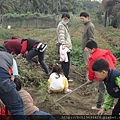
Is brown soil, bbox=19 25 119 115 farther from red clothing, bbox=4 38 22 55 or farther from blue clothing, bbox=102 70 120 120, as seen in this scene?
blue clothing, bbox=102 70 120 120

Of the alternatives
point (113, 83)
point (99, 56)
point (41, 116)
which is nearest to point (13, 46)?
point (99, 56)

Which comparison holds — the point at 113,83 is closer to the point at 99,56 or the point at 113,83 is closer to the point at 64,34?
the point at 99,56

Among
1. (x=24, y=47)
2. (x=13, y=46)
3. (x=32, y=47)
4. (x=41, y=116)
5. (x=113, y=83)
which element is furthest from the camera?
(x=32, y=47)

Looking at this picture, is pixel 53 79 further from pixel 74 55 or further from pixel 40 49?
pixel 74 55

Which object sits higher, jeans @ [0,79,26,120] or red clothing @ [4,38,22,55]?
red clothing @ [4,38,22,55]

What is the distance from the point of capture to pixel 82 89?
20.5ft

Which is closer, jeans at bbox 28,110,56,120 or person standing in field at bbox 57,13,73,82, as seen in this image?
jeans at bbox 28,110,56,120

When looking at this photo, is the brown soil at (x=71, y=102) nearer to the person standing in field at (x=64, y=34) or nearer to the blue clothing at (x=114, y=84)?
the person standing in field at (x=64, y=34)

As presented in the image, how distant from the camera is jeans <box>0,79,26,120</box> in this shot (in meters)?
3.02

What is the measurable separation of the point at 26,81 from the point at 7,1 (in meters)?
42.5

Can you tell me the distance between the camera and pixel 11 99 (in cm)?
308

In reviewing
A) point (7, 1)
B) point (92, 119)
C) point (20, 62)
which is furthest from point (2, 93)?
point (7, 1)

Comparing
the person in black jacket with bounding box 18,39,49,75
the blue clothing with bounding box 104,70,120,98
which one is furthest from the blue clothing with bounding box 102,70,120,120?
the person in black jacket with bounding box 18,39,49,75

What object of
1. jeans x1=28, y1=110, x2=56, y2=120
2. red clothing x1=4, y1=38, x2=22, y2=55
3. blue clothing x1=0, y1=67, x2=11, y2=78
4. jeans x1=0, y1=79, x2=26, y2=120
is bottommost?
jeans x1=28, y1=110, x2=56, y2=120
